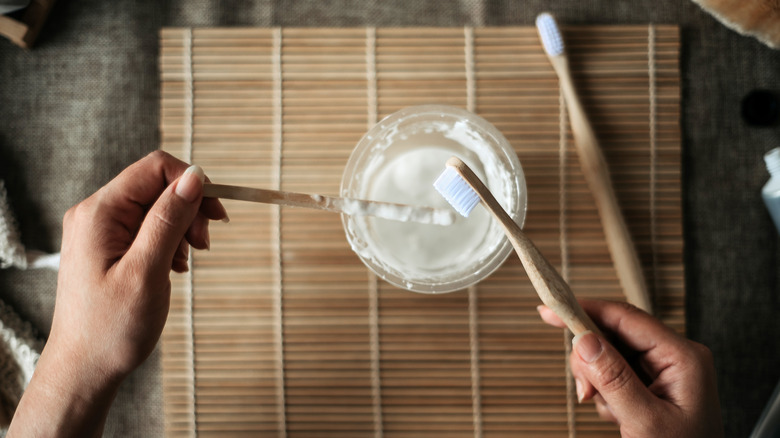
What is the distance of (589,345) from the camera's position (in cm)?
55

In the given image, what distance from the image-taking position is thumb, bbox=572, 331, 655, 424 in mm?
553

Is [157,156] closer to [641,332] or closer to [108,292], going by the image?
[108,292]

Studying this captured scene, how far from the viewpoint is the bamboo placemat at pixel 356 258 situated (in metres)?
0.74

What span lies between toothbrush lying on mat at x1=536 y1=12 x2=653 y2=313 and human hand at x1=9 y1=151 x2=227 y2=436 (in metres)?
0.51

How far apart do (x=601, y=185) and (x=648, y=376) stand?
257mm

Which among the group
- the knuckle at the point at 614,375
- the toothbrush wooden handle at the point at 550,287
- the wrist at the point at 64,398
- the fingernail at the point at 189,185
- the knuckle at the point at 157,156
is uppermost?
the knuckle at the point at 157,156

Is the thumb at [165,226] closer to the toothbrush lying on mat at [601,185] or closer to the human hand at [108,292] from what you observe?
the human hand at [108,292]

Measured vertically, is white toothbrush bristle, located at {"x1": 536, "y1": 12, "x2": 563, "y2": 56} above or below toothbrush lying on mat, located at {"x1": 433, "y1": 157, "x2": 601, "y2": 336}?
above

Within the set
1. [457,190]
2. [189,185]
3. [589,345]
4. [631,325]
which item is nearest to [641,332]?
[631,325]

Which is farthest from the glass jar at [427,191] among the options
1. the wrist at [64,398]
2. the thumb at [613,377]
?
the wrist at [64,398]

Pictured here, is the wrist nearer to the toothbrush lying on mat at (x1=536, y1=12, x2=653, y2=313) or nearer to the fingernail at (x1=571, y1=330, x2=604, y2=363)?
the fingernail at (x1=571, y1=330, x2=604, y2=363)

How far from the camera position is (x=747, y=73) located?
784 millimetres

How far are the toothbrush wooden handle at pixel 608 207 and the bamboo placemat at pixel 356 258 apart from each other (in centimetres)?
2

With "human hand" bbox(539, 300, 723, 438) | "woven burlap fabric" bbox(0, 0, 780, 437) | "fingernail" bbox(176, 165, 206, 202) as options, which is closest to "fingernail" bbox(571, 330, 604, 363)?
"human hand" bbox(539, 300, 723, 438)
